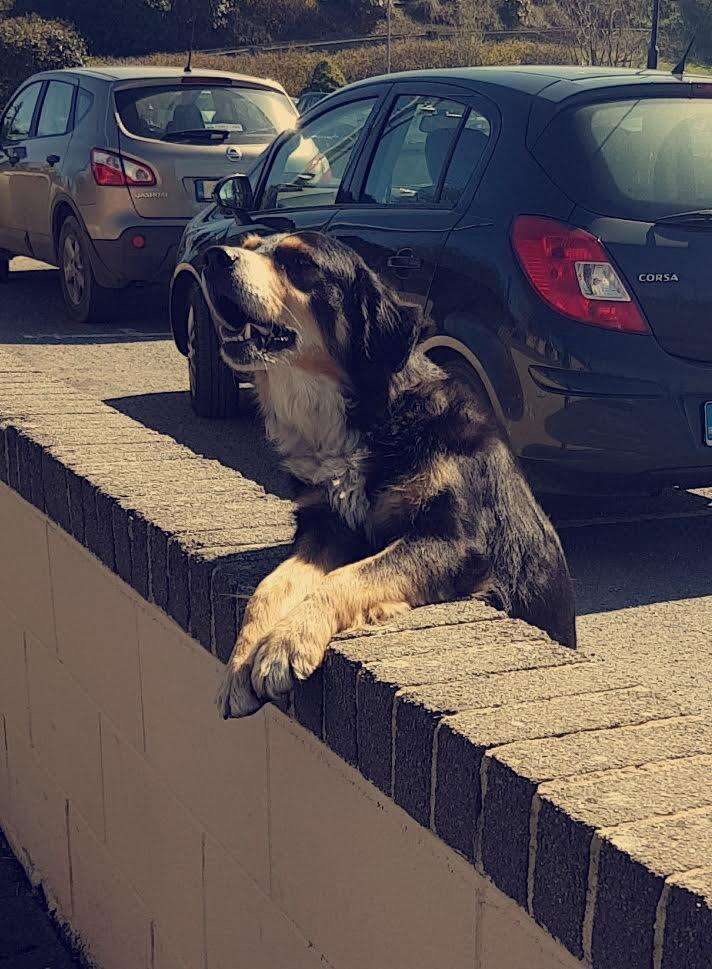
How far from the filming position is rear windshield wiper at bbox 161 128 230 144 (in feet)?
37.9

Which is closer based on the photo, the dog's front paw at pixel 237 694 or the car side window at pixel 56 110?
the dog's front paw at pixel 237 694

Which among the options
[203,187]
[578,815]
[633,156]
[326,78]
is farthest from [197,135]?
[326,78]

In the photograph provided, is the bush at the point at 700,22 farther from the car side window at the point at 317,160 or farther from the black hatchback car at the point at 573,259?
the black hatchback car at the point at 573,259

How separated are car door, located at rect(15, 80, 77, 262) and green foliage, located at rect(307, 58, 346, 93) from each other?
30.6 metres

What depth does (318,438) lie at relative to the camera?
345 centimetres

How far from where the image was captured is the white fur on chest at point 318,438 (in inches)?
129

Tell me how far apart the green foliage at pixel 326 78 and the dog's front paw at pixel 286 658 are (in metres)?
41.3

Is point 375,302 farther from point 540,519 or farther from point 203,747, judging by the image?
point 203,747

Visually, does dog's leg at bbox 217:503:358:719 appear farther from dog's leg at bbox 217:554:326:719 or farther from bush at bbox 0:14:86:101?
bush at bbox 0:14:86:101

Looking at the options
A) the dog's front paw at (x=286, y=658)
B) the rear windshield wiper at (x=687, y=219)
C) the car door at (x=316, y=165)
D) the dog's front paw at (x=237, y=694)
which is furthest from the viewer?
the car door at (x=316, y=165)

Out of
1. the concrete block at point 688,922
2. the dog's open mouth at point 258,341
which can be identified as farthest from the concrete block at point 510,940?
the dog's open mouth at point 258,341

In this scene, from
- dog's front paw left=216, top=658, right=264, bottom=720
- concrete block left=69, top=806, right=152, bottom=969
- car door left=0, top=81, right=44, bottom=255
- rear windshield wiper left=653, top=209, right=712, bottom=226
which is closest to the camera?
dog's front paw left=216, top=658, right=264, bottom=720

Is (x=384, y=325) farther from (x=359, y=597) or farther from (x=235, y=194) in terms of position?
(x=235, y=194)

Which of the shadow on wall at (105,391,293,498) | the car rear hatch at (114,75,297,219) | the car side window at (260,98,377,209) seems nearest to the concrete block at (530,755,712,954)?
the shadow on wall at (105,391,293,498)
